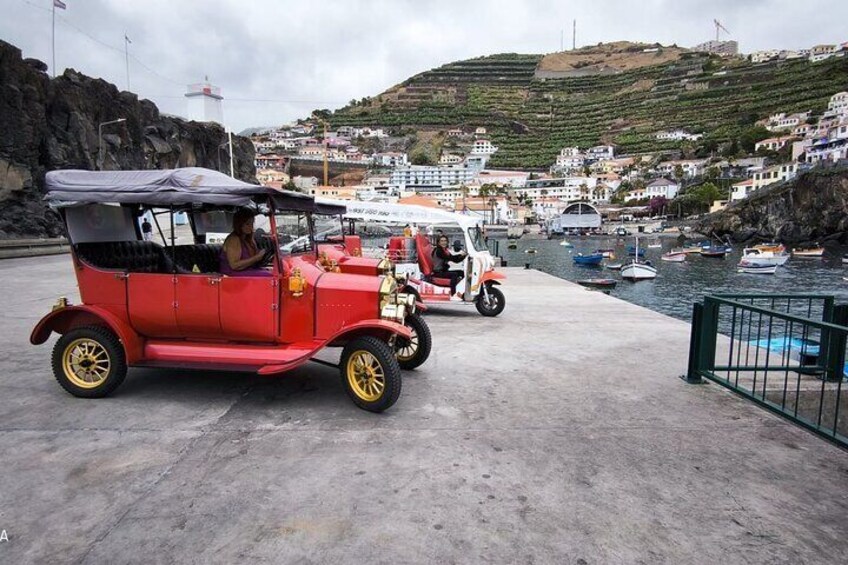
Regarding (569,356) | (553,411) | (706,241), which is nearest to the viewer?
(553,411)

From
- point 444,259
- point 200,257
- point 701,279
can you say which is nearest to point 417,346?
point 200,257

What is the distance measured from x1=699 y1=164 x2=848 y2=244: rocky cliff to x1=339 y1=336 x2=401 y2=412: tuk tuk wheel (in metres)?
81.1

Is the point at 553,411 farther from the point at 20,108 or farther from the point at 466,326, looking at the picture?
the point at 20,108

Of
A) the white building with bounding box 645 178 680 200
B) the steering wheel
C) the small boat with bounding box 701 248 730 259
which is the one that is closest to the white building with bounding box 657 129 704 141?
the white building with bounding box 645 178 680 200

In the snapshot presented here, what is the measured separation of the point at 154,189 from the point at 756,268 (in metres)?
50.1

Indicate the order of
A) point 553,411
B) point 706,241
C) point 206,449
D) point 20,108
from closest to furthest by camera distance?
point 206,449, point 553,411, point 20,108, point 706,241

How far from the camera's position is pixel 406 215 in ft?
37.9

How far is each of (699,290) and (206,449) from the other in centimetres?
3677

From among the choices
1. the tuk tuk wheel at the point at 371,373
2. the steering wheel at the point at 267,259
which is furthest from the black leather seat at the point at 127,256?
the tuk tuk wheel at the point at 371,373

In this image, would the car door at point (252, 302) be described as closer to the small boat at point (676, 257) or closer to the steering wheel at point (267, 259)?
the steering wheel at point (267, 259)

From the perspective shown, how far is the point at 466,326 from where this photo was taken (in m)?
9.19

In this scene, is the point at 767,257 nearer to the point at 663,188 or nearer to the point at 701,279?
the point at 701,279

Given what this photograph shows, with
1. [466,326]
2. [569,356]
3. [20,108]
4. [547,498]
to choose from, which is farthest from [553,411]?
[20,108]

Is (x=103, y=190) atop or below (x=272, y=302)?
atop
